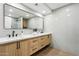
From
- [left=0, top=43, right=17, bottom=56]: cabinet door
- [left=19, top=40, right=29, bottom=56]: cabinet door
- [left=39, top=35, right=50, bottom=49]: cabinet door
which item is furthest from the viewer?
[left=39, top=35, right=50, bottom=49]: cabinet door

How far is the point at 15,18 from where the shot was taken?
198 cm

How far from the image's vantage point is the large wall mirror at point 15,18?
5.87 ft

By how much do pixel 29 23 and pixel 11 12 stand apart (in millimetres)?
718

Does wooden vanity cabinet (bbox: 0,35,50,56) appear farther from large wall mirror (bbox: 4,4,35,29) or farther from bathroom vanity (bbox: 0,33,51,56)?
large wall mirror (bbox: 4,4,35,29)

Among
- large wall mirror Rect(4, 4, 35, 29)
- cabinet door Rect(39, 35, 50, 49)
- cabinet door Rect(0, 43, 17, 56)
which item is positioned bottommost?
cabinet door Rect(39, 35, 50, 49)

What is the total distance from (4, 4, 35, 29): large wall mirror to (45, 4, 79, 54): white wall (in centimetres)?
95

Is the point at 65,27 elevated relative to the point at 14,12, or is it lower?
lower

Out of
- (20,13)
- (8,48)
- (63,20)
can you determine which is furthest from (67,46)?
(8,48)

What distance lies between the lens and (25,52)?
5.79 feet

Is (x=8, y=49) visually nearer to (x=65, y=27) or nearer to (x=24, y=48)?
(x=24, y=48)

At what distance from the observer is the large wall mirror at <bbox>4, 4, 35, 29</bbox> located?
179 cm

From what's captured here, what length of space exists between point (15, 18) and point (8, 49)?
0.89 metres

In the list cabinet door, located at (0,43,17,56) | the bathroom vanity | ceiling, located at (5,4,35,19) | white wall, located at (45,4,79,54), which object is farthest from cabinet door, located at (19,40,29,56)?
white wall, located at (45,4,79,54)

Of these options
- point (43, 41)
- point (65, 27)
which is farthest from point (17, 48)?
point (65, 27)
